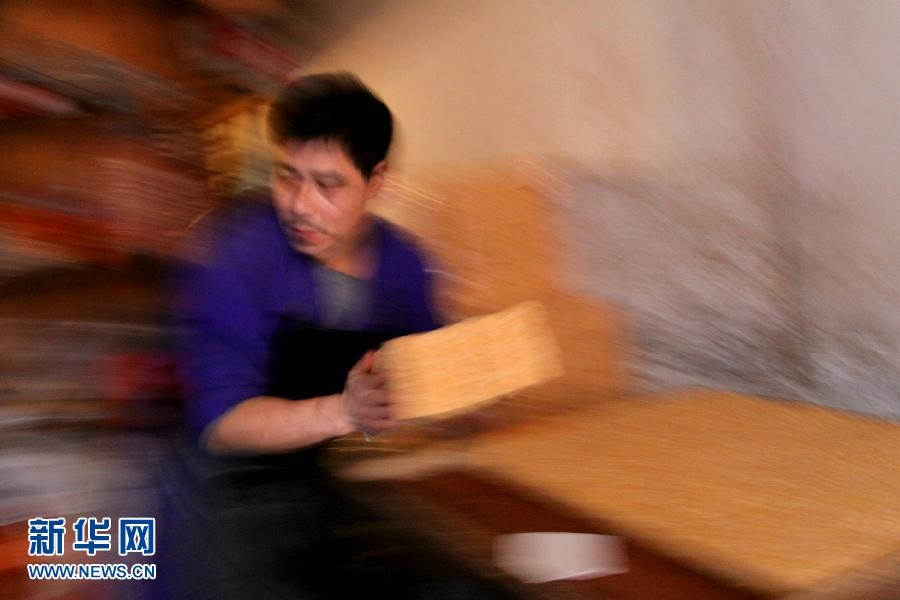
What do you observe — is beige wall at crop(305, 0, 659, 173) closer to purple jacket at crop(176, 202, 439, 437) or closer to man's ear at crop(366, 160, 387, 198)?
man's ear at crop(366, 160, 387, 198)

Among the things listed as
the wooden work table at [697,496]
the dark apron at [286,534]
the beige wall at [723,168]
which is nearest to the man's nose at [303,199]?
the dark apron at [286,534]

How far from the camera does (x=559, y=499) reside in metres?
0.98

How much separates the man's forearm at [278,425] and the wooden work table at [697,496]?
17 centimetres

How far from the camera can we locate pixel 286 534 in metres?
0.80

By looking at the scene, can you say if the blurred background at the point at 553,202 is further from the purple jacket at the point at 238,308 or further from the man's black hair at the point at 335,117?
the man's black hair at the point at 335,117

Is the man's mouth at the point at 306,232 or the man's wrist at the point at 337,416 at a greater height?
the man's mouth at the point at 306,232

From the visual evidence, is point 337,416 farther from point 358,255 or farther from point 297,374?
point 358,255

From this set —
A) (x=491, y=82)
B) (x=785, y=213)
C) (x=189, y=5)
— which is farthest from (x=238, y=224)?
(x=491, y=82)

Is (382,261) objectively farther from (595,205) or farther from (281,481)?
(595,205)

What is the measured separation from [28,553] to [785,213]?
1.27 meters

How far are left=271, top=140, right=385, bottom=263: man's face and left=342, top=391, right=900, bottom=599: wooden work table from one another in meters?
0.32

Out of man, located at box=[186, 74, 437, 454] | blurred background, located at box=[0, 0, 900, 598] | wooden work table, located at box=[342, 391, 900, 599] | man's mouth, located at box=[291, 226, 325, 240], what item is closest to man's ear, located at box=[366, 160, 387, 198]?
man, located at box=[186, 74, 437, 454]

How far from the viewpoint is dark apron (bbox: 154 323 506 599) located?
0.76 meters

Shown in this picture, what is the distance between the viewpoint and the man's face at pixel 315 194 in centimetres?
94
